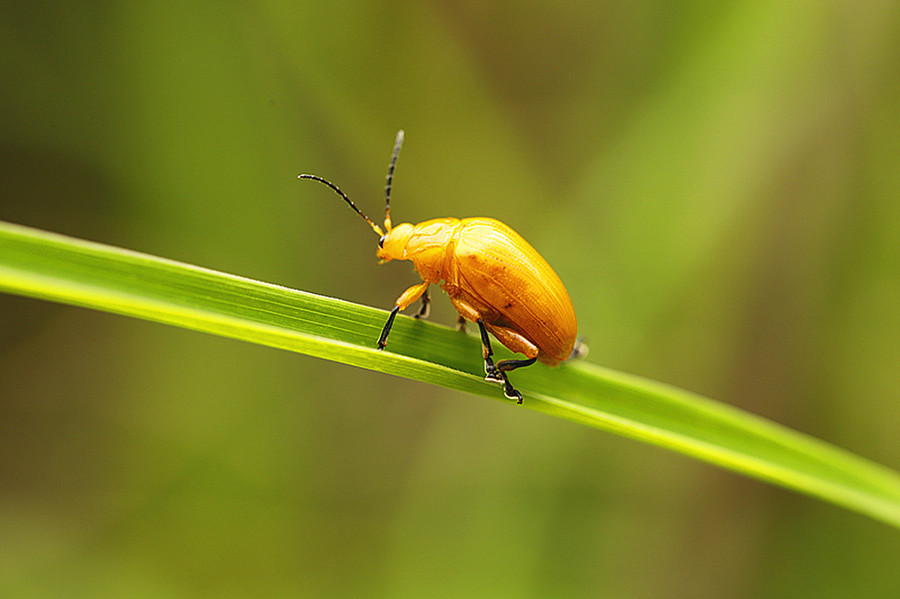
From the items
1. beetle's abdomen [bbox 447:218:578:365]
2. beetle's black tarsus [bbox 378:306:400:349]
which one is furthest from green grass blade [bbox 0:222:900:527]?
beetle's abdomen [bbox 447:218:578:365]

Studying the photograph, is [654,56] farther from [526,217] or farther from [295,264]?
[295,264]

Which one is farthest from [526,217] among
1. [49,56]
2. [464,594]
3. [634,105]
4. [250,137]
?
[49,56]

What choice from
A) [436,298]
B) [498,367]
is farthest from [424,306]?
[436,298]

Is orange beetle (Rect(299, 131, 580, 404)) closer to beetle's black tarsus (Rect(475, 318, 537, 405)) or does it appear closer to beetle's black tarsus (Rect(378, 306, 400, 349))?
beetle's black tarsus (Rect(475, 318, 537, 405))

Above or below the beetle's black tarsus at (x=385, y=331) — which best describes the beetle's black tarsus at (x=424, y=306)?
above

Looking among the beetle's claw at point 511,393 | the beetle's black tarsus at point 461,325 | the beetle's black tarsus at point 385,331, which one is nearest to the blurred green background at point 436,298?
the beetle's black tarsus at point 461,325

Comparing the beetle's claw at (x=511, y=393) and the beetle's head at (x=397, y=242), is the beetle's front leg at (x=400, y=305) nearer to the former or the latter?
the beetle's head at (x=397, y=242)

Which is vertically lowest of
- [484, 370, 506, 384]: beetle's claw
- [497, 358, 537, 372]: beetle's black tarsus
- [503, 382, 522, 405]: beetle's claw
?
[503, 382, 522, 405]: beetle's claw
